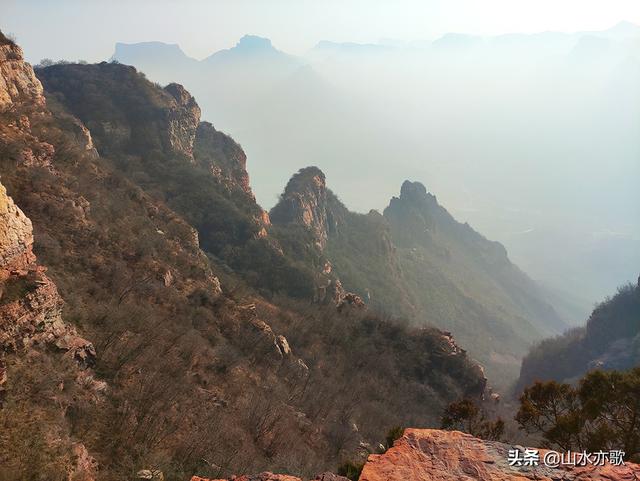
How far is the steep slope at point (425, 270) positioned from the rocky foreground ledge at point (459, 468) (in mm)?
82459

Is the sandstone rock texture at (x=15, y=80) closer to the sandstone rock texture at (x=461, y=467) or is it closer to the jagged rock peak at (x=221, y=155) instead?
the jagged rock peak at (x=221, y=155)

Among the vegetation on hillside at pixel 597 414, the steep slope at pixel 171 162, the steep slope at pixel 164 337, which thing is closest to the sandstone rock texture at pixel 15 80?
the steep slope at pixel 164 337

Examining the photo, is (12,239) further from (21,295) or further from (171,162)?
(171,162)

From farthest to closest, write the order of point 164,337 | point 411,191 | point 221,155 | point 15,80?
point 411,191, point 221,155, point 15,80, point 164,337

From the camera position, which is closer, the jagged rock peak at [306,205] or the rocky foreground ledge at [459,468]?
the rocky foreground ledge at [459,468]

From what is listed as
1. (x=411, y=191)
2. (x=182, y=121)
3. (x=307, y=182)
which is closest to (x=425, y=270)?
(x=411, y=191)

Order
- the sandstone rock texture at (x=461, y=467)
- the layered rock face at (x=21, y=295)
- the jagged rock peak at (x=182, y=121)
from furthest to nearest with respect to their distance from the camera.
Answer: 1. the jagged rock peak at (x=182, y=121)
2. the layered rock face at (x=21, y=295)
3. the sandstone rock texture at (x=461, y=467)

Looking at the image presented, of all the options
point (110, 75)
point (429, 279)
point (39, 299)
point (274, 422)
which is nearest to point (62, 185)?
point (39, 299)

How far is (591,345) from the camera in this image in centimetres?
9944

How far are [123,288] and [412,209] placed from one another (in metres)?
154

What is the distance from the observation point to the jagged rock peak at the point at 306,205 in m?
97.6

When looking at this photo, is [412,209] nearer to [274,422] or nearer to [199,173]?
[199,173]

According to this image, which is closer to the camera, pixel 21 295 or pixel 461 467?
pixel 461 467

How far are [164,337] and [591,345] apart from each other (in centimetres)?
10545
